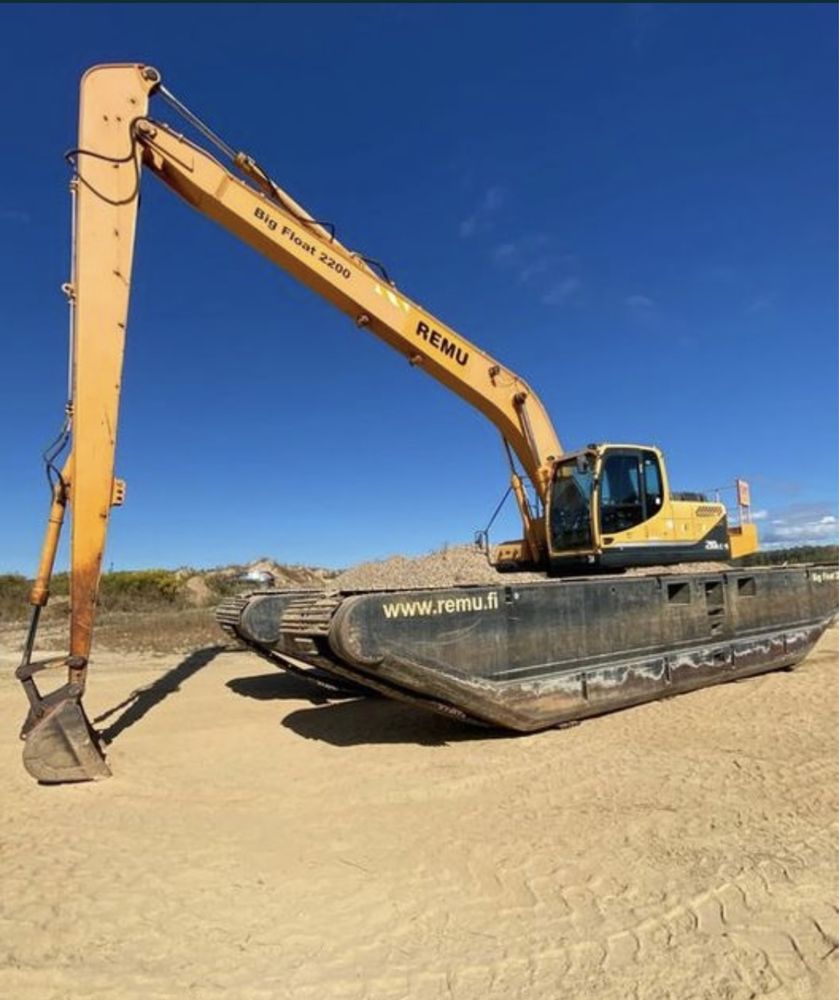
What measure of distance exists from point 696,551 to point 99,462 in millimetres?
6932

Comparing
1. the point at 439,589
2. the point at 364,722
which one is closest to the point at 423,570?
the point at 364,722

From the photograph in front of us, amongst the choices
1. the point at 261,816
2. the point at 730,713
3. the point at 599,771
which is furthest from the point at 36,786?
the point at 730,713

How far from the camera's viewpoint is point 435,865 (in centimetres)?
415

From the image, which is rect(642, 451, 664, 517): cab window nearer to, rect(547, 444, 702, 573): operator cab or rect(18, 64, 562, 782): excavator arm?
rect(547, 444, 702, 573): operator cab

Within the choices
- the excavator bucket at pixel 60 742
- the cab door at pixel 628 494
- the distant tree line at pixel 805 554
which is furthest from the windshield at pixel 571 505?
the distant tree line at pixel 805 554

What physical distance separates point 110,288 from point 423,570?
12501mm

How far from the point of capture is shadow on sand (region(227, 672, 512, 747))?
7.00m

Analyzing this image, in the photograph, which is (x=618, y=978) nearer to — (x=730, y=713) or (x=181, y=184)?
(x=730, y=713)

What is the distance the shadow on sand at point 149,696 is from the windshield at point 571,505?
5154 millimetres

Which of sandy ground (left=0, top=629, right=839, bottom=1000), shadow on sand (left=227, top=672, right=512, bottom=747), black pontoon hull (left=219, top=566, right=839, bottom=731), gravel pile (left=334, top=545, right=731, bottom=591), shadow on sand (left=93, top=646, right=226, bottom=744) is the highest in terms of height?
gravel pile (left=334, top=545, right=731, bottom=591)

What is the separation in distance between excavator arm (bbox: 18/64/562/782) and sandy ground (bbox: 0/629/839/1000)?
846 mm

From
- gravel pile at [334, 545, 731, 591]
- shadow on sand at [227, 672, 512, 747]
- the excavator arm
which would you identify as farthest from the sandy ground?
gravel pile at [334, 545, 731, 591]

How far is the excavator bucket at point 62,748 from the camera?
5.72 meters

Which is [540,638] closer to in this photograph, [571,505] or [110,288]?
[571,505]
